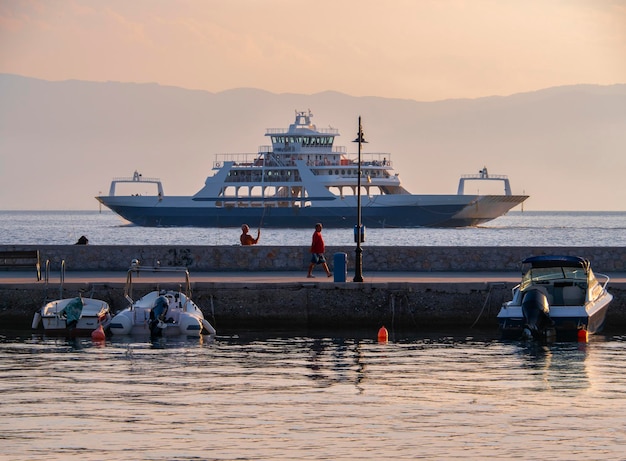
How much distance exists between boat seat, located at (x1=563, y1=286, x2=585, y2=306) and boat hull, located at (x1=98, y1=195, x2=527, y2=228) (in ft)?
274

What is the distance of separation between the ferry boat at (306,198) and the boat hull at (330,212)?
0.09 meters

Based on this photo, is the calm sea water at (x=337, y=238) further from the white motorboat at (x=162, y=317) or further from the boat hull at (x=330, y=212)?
the white motorboat at (x=162, y=317)

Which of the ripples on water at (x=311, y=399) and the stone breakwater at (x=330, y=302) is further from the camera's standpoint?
the stone breakwater at (x=330, y=302)

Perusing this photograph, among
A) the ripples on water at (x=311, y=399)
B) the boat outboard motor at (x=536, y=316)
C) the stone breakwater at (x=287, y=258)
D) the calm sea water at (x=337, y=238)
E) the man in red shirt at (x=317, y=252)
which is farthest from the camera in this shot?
the calm sea water at (x=337, y=238)

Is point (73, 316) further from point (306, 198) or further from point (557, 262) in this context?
point (306, 198)

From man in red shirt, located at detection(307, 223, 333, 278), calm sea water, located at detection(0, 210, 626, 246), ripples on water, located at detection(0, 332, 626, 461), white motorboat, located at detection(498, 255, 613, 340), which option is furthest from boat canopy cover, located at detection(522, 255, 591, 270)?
calm sea water, located at detection(0, 210, 626, 246)

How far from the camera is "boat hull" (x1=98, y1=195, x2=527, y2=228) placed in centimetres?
10900

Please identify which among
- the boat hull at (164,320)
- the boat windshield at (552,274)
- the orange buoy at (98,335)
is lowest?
the orange buoy at (98,335)

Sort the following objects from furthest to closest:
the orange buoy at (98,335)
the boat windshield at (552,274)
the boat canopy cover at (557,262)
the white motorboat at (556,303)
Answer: the boat canopy cover at (557,262) < the boat windshield at (552,274) < the orange buoy at (98,335) < the white motorboat at (556,303)

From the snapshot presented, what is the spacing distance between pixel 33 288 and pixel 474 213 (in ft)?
312

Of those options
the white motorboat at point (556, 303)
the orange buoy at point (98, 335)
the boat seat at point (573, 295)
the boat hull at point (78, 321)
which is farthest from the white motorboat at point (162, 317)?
the boat seat at point (573, 295)

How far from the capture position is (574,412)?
14.1 metres

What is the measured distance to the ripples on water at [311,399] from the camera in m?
12.3

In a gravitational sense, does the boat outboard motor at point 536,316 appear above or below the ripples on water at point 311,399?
above
